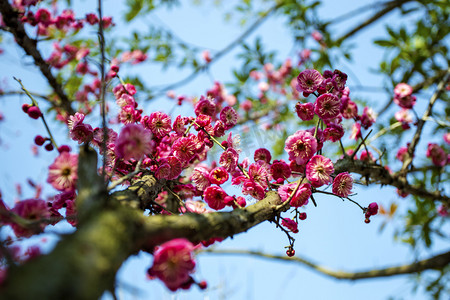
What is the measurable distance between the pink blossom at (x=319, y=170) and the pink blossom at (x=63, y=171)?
2.70 ft

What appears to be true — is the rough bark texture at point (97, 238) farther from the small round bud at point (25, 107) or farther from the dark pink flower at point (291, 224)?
the small round bud at point (25, 107)

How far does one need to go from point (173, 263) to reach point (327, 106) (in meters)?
0.91

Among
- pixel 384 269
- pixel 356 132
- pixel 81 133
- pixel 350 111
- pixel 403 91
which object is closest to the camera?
pixel 81 133

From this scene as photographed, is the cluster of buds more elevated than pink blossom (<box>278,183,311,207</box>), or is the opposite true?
the cluster of buds

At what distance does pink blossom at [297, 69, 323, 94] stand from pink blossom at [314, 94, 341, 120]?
0.08m

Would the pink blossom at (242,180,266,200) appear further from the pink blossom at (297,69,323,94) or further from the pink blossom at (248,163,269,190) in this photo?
the pink blossom at (297,69,323,94)

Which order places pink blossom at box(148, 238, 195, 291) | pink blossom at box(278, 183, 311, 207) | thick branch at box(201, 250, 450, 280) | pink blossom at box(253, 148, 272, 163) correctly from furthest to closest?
thick branch at box(201, 250, 450, 280) < pink blossom at box(253, 148, 272, 163) < pink blossom at box(278, 183, 311, 207) < pink blossom at box(148, 238, 195, 291)

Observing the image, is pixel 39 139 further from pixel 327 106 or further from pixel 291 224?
pixel 327 106

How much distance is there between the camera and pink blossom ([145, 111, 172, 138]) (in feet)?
4.41

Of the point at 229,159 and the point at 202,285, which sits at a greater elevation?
the point at 229,159

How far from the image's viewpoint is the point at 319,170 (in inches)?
49.0

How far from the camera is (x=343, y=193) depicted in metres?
1.32

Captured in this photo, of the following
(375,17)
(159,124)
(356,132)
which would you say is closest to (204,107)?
(159,124)

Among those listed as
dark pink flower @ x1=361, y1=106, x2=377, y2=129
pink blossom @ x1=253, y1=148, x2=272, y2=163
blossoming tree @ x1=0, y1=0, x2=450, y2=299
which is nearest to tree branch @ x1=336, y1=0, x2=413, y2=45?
blossoming tree @ x1=0, y1=0, x2=450, y2=299
